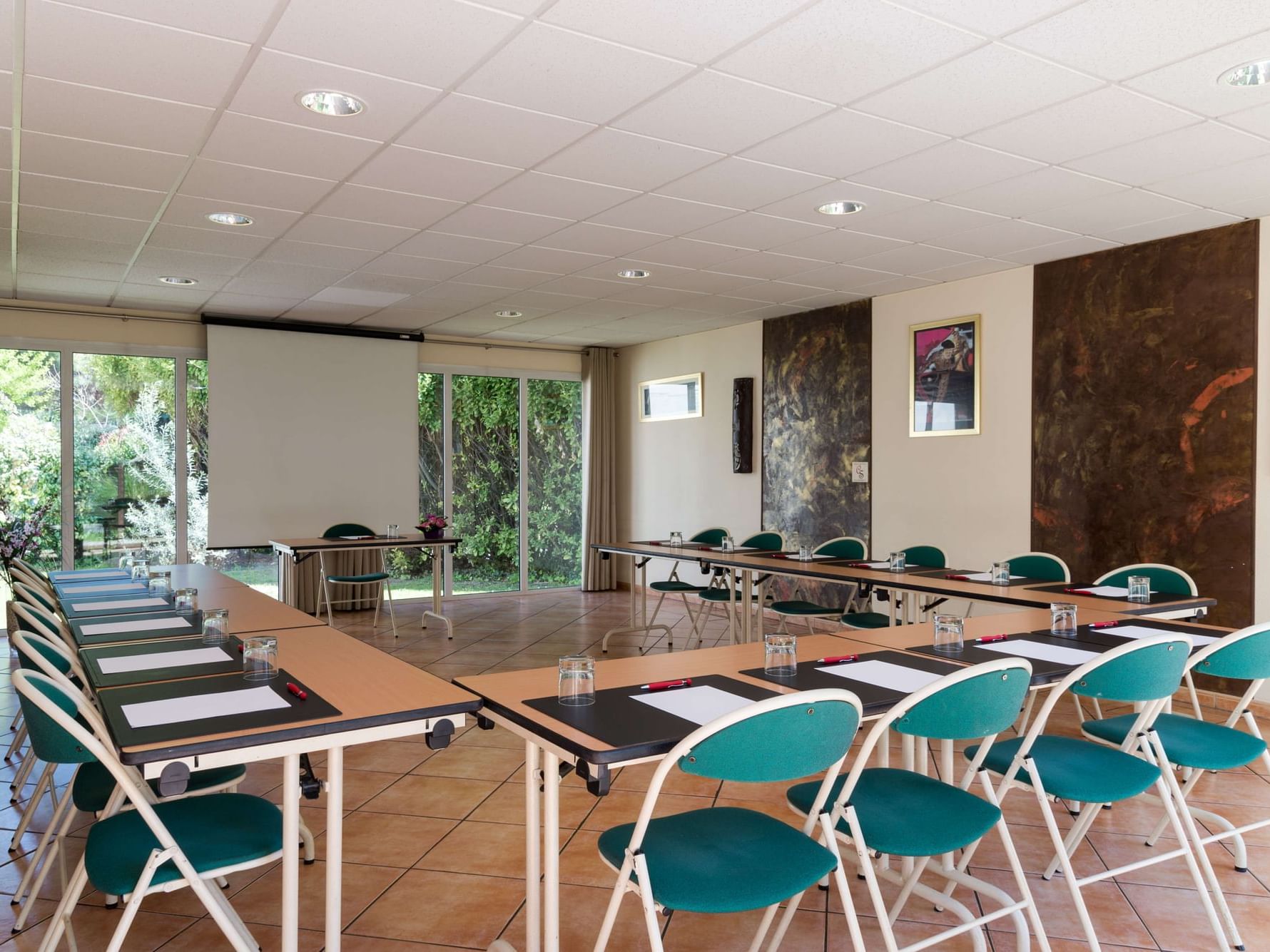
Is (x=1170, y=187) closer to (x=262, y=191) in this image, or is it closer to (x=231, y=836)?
(x=262, y=191)

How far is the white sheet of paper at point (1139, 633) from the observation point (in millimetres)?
2955

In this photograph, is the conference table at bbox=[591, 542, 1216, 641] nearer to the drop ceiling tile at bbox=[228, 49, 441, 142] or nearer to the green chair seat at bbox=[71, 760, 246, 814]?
the green chair seat at bbox=[71, 760, 246, 814]

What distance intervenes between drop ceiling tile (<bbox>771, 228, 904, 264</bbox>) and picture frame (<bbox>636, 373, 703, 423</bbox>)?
328 cm

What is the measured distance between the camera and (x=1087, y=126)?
3561 millimetres

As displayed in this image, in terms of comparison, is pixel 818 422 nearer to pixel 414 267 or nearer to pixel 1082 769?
pixel 414 267

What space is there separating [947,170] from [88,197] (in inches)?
159

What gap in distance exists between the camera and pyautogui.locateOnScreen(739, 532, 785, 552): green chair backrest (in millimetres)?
6941

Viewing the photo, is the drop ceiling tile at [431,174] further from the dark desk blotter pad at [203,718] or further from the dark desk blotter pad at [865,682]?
the dark desk blotter pad at [865,682]

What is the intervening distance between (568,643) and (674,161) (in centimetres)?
399

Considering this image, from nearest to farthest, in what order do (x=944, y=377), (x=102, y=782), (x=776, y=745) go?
(x=776, y=745), (x=102, y=782), (x=944, y=377)

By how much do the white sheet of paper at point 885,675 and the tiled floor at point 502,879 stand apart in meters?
0.71

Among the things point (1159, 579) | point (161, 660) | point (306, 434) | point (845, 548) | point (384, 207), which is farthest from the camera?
point (306, 434)

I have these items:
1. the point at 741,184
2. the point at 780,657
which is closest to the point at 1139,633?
the point at 780,657

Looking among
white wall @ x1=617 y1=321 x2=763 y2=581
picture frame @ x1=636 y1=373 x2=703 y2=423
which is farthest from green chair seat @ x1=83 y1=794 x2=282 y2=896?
picture frame @ x1=636 y1=373 x2=703 y2=423
